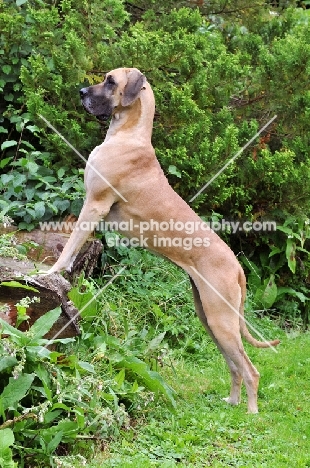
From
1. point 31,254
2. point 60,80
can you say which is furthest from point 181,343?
point 60,80

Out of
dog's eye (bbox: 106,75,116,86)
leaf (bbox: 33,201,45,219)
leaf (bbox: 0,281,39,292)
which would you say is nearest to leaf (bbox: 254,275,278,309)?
leaf (bbox: 33,201,45,219)

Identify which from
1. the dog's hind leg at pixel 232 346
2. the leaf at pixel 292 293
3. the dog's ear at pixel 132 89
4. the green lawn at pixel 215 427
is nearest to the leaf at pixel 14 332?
the green lawn at pixel 215 427

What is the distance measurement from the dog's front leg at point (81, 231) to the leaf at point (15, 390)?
1.16 metres

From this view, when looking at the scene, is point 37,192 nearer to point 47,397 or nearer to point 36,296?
point 36,296

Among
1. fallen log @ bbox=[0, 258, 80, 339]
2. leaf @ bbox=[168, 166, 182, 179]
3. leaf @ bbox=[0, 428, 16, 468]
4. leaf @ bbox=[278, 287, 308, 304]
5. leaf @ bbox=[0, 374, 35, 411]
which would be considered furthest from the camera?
leaf @ bbox=[278, 287, 308, 304]

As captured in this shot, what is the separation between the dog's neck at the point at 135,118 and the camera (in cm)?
553

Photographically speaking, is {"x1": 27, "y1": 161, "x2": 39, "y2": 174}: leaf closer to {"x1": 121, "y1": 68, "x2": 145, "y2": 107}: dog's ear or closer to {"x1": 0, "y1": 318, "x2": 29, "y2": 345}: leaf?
{"x1": 121, "y1": 68, "x2": 145, "y2": 107}: dog's ear

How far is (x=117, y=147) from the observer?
550 centimetres

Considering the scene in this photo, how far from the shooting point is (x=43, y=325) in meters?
4.32

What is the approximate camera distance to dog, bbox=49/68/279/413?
5.39 metres

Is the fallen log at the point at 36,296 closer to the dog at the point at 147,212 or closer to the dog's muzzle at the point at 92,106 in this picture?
the dog at the point at 147,212

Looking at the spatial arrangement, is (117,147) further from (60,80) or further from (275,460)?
(275,460)

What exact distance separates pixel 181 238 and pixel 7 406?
1.98 metres

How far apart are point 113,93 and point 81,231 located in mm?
1081
